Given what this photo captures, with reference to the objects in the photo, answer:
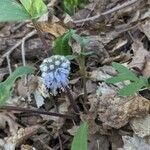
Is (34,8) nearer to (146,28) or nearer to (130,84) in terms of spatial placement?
(130,84)

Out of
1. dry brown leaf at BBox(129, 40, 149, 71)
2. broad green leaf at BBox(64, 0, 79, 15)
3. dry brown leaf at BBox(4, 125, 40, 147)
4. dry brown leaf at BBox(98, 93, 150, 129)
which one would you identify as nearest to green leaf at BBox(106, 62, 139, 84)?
dry brown leaf at BBox(98, 93, 150, 129)

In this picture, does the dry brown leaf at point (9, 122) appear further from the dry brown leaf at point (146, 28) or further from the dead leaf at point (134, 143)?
the dry brown leaf at point (146, 28)

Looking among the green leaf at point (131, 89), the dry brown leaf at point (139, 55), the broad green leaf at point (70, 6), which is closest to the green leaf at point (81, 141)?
the green leaf at point (131, 89)

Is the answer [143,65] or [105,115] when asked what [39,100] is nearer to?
[105,115]

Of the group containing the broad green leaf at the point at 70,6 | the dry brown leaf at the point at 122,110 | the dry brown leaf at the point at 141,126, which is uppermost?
the broad green leaf at the point at 70,6

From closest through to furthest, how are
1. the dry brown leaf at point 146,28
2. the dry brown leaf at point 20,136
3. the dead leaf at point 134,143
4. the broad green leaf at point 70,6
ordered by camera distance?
the dead leaf at point 134,143 < the dry brown leaf at point 20,136 < the dry brown leaf at point 146,28 < the broad green leaf at point 70,6
